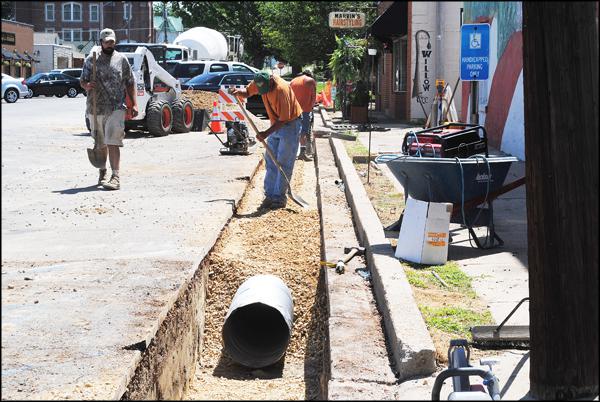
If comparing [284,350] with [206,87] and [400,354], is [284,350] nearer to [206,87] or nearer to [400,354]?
[400,354]

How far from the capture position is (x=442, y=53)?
1666 cm

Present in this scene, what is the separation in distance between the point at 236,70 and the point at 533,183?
33.0 m

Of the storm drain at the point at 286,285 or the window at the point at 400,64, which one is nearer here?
the storm drain at the point at 286,285

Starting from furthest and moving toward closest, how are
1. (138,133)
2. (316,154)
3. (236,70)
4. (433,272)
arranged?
(236,70)
(138,133)
(316,154)
(433,272)

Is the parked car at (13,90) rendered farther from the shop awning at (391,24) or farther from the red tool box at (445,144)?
the red tool box at (445,144)

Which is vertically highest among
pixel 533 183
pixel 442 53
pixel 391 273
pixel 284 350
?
pixel 442 53

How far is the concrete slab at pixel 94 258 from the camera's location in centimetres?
521

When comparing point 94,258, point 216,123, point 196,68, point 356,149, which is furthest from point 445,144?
point 196,68

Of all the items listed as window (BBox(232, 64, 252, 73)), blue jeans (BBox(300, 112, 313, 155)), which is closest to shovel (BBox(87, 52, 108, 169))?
blue jeans (BBox(300, 112, 313, 155))

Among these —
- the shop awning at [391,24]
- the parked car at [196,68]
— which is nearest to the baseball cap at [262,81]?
the shop awning at [391,24]

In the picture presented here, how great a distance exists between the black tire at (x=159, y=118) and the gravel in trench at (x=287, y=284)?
10.1 m

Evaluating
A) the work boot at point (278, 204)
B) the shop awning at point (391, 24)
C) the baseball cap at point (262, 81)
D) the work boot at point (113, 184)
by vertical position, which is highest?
the shop awning at point (391, 24)

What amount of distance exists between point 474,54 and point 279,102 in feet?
7.83

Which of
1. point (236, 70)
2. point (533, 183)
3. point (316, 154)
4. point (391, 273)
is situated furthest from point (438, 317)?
Result: point (236, 70)
